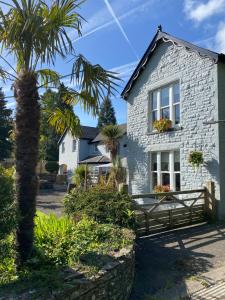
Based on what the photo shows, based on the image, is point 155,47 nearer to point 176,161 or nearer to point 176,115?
point 176,115

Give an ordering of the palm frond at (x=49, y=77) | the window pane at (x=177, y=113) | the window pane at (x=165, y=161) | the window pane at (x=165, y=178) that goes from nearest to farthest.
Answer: the palm frond at (x=49, y=77), the window pane at (x=177, y=113), the window pane at (x=165, y=178), the window pane at (x=165, y=161)

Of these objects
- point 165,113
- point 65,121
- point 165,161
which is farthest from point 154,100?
point 65,121

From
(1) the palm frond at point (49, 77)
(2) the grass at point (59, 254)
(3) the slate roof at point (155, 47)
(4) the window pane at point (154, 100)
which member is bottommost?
(2) the grass at point (59, 254)

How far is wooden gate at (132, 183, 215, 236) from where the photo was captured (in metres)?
8.32

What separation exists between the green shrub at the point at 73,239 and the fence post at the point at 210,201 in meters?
5.27

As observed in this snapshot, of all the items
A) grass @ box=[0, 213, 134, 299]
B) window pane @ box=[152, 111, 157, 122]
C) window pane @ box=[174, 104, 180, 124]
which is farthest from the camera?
window pane @ box=[152, 111, 157, 122]

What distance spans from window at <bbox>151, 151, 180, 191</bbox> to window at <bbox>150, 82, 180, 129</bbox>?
1.60m

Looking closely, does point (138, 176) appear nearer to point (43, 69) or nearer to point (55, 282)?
point (43, 69)

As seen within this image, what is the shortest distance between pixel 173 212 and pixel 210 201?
2002mm

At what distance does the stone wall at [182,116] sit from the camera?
10883 millimetres

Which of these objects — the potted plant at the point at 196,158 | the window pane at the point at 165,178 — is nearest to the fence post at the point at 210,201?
the potted plant at the point at 196,158

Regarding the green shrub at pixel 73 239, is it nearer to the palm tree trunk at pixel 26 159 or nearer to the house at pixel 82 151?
the palm tree trunk at pixel 26 159

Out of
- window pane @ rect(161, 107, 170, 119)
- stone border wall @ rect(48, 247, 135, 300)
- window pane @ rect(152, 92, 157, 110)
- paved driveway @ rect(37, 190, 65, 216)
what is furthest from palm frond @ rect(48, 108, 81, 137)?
window pane @ rect(152, 92, 157, 110)

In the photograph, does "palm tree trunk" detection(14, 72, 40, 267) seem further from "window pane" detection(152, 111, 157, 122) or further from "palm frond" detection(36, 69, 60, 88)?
"window pane" detection(152, 111, 157, 122)
